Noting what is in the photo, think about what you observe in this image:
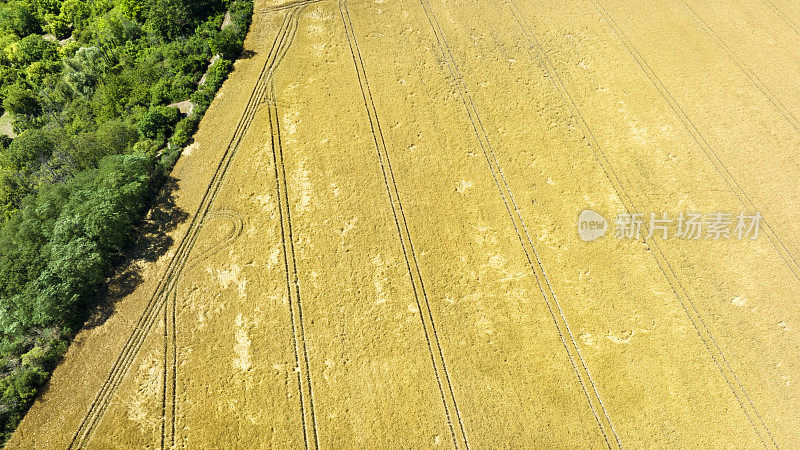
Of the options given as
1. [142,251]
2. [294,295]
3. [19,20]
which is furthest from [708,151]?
[19,20]

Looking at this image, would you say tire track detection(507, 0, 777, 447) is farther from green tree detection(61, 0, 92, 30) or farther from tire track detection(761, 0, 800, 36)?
green tree detection(61, 0, 92, 30)

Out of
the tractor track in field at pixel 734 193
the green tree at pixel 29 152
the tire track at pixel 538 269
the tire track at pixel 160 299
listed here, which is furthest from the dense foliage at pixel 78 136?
the tractor track in field at pixel 734 193

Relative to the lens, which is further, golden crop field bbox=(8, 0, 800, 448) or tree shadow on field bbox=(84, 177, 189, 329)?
tree shadow on field bbox=(84, 177, 189, 329)

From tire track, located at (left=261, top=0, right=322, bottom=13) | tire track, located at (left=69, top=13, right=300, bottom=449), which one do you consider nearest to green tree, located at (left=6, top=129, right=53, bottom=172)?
tire track, located at (left=69, top=13, right=300, bottom=449)

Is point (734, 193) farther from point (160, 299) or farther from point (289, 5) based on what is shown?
point (289, 5)

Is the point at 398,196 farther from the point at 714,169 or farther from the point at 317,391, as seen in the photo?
the point at 714,169

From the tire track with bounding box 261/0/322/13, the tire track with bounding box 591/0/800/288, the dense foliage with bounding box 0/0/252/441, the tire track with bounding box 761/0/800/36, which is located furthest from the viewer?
the tire track with bounding box 261/0/322/13

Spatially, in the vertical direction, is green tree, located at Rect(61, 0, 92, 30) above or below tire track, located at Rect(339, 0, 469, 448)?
above
